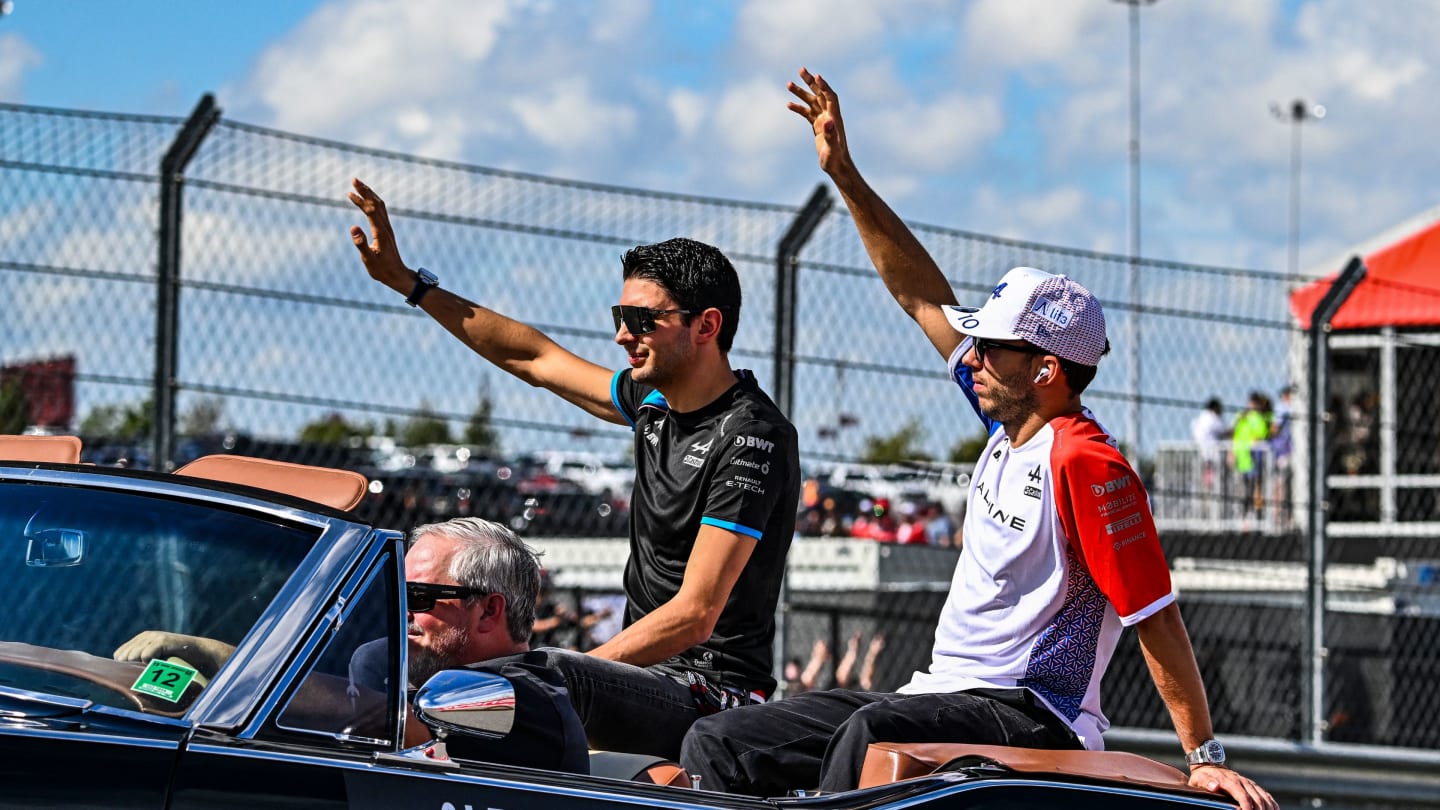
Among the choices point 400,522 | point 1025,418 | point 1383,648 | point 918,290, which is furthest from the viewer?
point 1383,648

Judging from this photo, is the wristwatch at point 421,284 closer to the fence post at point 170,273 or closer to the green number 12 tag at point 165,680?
the fence post at point 170,273

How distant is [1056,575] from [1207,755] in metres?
0.46

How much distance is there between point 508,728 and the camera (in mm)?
2576

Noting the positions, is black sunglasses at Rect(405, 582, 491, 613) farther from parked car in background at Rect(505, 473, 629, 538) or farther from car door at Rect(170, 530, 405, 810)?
parked car in background at Rect(505, 473, 629, 538)

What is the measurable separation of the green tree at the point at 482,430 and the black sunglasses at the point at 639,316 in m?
2.79

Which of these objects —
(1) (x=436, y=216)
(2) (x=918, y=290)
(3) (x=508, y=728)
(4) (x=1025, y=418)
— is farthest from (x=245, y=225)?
(3) (x=508, y=728)

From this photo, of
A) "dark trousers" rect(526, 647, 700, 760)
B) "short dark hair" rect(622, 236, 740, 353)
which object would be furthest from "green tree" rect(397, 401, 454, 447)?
"dark trousers" rect(526, 647, 700, 760)

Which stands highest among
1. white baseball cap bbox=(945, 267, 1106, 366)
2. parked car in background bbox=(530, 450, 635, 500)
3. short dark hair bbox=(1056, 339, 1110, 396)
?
white baseball cap bbox=(945, 267, 1106, 366)

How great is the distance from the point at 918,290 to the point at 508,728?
2.19m

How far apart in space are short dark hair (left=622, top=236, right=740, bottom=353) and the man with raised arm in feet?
2.30

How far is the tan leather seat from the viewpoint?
284 centimetres

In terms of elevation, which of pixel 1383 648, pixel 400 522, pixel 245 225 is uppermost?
pixel 245 225

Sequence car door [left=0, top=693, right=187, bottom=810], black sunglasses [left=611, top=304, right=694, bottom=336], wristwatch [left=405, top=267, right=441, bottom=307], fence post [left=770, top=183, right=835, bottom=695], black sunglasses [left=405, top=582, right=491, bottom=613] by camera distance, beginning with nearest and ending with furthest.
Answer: car door [left=0, top=693, right=187, bottom=810] < black sunglasses [left=405, top=582, right=491, bottom=613] < black sunglasses [left=611, top=304, right=694, bottom=336] < wristwatch [left=405, top=267, right=441, bottom=307] < fence post [left=770, top=183, right=835, bottom=695]

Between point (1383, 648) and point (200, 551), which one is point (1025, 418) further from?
point (1383, 648)
